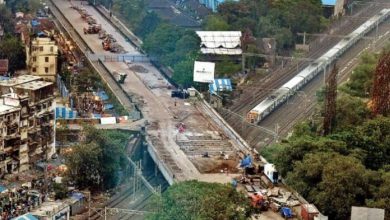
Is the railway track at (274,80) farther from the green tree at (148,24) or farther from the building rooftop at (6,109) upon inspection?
the building rooftop at (6,109)

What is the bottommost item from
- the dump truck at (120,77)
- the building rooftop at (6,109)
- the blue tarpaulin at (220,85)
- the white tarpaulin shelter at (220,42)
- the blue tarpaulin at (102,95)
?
the blue tarpaulin at (102,95)

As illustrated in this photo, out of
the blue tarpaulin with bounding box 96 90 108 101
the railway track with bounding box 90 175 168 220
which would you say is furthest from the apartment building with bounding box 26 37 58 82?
the railway track with bounding box 90 175 168 220

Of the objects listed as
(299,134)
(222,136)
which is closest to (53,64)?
(222,136)

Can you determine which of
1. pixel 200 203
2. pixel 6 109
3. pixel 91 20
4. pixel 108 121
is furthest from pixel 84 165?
pixel 91 20

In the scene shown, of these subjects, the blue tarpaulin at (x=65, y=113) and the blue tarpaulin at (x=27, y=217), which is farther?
the blue tarpaulin at (x=65, y=113)

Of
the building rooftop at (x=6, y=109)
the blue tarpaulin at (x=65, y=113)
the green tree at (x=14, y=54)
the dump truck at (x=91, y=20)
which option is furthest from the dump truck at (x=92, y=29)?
the building rooftop at (x=6, y=109)

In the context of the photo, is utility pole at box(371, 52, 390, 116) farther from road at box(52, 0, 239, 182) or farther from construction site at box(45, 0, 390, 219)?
road at box(52, 0, 239, 182)
